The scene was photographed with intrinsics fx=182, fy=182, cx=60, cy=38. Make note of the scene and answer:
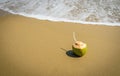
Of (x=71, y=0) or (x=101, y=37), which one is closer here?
(x=101, y=37)

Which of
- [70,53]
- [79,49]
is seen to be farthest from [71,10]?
[79,49]

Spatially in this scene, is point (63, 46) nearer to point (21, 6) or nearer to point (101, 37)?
point (101, 37)

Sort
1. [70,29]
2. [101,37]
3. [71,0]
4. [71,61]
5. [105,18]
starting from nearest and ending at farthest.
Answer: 1. [71,61]
2. [101,37]
3. [70,29]
4. [105,18]
5. [71,0]

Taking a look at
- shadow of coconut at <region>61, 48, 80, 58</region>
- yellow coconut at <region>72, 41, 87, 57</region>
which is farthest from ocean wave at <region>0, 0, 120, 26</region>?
yellow coconut at <region>72, 41, 87, 57</region>

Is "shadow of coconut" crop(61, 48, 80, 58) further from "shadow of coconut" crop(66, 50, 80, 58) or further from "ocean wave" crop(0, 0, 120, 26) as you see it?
"ocean wave" crop(0, 0, 120, 26)

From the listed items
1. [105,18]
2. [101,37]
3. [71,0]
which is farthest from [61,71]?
[71,0]

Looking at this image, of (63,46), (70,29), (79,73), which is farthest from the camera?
(70,29)

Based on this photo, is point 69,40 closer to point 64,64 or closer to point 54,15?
point 64,64
